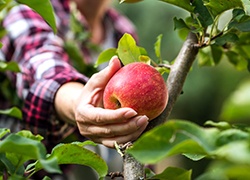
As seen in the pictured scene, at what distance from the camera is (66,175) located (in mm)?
1647

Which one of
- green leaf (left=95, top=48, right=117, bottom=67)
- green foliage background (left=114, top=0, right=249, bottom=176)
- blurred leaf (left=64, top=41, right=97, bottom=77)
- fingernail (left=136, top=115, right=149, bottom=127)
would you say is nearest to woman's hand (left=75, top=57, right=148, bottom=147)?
fingernail (left=136, top=115, right=149, bottom=127)

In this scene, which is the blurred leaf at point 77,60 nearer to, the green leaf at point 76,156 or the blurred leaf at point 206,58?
the blurred leaf at point 206,58

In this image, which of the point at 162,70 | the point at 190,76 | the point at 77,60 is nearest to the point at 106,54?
the point at 162,70

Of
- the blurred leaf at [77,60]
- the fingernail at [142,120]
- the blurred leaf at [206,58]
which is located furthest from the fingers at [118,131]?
the blurred leaf at [77,60]

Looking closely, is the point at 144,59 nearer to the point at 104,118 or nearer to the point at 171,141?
the point at 104,118

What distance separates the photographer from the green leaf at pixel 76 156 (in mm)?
635

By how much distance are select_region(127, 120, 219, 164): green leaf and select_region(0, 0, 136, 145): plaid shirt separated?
0.63 metres

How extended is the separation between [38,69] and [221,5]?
0.68 meters

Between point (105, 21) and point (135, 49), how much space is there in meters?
1.31

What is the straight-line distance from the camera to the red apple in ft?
2.36

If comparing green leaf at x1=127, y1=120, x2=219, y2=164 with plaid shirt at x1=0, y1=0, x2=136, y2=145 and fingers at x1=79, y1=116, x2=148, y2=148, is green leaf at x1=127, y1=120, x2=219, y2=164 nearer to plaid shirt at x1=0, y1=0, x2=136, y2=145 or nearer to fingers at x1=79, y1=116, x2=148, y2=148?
fingers at x1=79, y1=116, x2=148, y2=148

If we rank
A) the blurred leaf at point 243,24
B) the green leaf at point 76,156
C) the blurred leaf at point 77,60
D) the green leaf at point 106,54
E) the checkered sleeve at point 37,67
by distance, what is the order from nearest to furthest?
the green leaf at point 76,156, the blurred leaf at point 243,24, the green leaf at point 106,54, the checkered sleeve at point 37,67, the blurred leaf at point 77,60

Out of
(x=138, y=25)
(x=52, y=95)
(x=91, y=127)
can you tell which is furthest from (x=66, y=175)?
(x=138, y=25)

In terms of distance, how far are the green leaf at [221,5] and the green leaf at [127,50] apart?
0.42 ft
